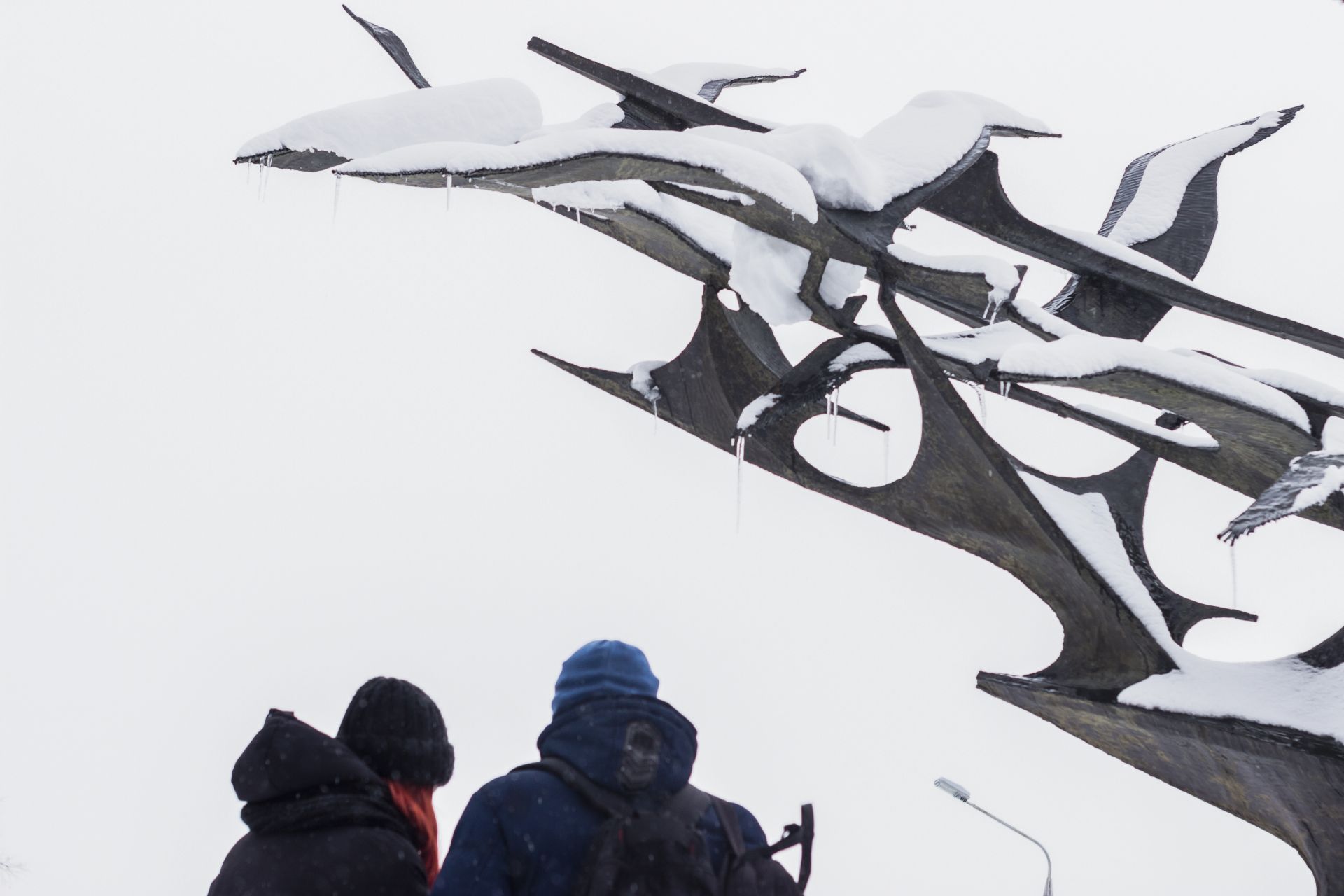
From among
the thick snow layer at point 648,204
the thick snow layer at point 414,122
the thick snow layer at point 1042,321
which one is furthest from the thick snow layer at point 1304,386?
the thick snow layer at point 414,122

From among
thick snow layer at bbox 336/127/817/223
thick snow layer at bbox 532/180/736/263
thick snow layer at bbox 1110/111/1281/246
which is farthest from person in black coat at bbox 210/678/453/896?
thick snow layer at bbox 1110/111/1281/246

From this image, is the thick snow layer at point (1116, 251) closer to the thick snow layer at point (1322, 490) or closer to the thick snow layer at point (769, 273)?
the thick snow layer at point (769, 273)

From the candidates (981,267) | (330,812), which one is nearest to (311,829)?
(330,812)

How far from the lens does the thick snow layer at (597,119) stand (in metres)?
5.46

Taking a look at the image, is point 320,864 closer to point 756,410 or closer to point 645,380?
point 756,410

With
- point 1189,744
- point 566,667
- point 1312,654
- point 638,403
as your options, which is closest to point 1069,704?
point 1189,744

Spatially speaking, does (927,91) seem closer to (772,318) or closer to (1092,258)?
(1092,258)

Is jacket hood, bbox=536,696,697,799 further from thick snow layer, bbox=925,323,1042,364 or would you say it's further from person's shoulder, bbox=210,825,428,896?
thick snow layer, bbox=925,323,1042,364

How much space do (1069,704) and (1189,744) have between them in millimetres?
463

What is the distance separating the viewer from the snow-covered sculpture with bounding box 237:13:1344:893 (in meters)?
4.50

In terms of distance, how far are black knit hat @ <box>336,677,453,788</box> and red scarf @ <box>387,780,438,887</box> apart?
0.06 feet

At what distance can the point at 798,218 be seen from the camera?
4.85 metres

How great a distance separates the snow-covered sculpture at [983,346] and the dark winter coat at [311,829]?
2376 mm

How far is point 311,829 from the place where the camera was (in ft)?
8.04
